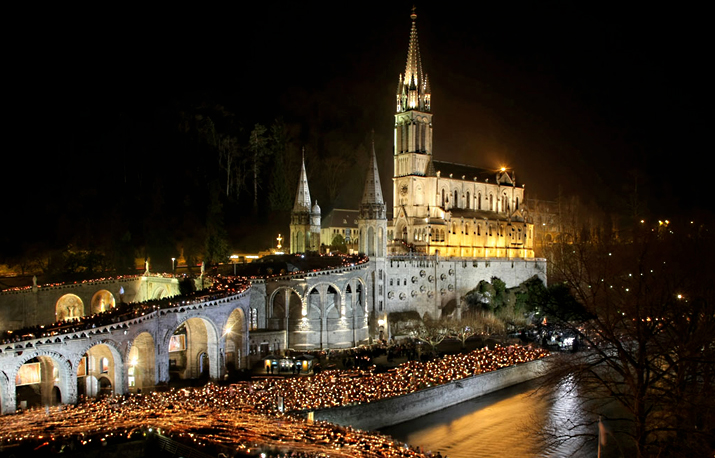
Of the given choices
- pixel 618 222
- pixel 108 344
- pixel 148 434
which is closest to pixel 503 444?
pixel 148 434

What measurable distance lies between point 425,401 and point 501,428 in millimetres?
4966

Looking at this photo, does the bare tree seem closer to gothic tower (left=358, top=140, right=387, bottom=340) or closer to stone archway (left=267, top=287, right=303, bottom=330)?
stone archway (left=267, top=287, right=303, bottom=330)

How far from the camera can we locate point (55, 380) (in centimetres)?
3550

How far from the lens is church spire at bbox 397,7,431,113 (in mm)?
92562

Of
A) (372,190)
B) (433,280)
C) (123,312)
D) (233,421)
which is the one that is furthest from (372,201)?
(233,421)

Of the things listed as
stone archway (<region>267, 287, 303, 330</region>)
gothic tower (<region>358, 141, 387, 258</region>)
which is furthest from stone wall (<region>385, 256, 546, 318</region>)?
stone archway (<region>267, 287, 303, 330</region>)

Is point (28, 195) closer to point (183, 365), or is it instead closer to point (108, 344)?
point (183, 365)

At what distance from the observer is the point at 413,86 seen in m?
93.1

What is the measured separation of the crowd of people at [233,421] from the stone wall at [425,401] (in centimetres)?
67

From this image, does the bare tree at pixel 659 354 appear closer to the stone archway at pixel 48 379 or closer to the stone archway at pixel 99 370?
the stone archway at pixel 48 379

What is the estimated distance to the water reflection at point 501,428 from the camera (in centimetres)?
3556

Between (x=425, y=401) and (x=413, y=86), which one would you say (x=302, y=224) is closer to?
(x=413, y=86)

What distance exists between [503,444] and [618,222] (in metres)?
96.7

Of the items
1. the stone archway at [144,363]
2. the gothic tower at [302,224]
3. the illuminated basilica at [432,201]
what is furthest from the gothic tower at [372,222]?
the stone archway at [144,363]
